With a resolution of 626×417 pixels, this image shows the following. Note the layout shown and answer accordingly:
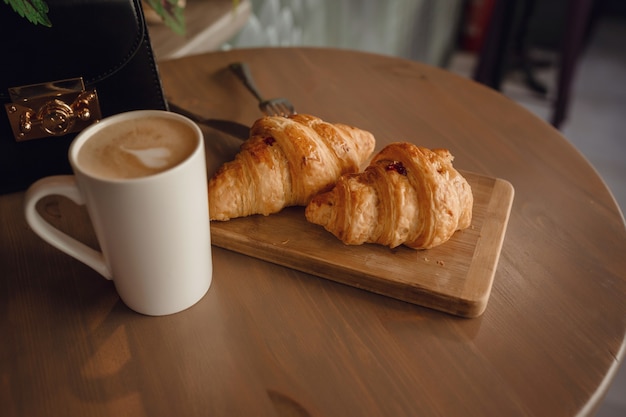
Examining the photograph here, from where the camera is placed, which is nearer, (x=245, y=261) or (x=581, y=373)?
(x=581, y=373)

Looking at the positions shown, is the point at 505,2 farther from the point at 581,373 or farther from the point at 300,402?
the point at 300,402

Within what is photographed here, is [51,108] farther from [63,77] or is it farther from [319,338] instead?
[319,338]

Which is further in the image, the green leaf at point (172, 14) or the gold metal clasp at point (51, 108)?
the green leaf at point (172, 14)

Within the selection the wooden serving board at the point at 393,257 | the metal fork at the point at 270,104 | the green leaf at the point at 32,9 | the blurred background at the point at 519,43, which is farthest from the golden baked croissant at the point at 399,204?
the blurred background at the point at 519,43

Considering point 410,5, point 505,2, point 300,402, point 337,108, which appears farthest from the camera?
point 410,5

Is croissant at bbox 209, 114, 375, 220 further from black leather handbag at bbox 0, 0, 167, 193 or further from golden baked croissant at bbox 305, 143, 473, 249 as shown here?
black leather handbag at bbox 0, 0, 167, 193

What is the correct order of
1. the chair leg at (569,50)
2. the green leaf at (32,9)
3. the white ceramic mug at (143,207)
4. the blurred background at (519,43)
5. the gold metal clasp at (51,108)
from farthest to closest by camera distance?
1. the chair leg at (569,50)
2. the blurred background at (519,43)
3. the gold metal clasp at (51,108)
4. the green leaf at (32,9)
5. the white ceramic mug at (143,207)

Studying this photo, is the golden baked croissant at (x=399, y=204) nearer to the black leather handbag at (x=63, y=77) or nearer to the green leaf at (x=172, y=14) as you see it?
the black leather handbag at (x=63, y=77)

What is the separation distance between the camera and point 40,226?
0.57 m

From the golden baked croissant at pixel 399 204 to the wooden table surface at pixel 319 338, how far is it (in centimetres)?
8

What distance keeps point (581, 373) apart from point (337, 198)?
34 centimetres

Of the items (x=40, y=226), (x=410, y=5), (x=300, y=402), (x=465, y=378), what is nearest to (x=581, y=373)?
(x=465, y=378)

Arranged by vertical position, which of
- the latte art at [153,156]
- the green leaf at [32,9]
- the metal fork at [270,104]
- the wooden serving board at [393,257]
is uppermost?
the green leaf at [32,9]

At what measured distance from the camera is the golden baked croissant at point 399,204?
0.66m
